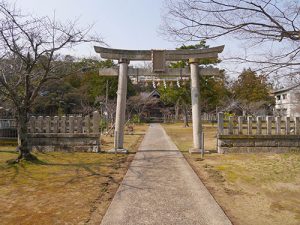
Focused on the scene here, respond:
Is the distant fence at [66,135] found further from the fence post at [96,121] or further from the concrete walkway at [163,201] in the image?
the concrete walkway at [163,201]

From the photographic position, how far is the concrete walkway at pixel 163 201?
450 cm

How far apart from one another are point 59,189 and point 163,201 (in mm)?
2486

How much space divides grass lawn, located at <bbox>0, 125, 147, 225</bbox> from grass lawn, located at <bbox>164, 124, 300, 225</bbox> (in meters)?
2.39

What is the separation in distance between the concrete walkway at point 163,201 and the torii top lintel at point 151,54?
5907 millimetres

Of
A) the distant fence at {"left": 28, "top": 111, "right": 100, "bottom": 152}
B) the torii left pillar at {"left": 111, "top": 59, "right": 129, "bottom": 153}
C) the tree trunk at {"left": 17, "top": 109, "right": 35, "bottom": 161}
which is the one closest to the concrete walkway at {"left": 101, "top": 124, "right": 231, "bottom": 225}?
the tree trunk at {"left": 17, "top": 109, "right": 35, "bottom": 161}

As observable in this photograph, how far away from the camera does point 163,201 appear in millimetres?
5395

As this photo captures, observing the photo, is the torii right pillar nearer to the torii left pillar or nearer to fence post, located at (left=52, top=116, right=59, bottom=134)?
the torii left pillar

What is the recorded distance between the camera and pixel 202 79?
3067cm

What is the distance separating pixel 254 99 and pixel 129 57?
3192 cm

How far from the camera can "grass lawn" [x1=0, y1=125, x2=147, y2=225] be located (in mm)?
4688

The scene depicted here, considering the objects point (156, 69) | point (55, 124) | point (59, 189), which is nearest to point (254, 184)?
point (59, 189)

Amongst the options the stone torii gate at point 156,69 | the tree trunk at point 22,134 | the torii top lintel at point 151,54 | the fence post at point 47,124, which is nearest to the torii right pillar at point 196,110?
the stone torii gate at point 156,69

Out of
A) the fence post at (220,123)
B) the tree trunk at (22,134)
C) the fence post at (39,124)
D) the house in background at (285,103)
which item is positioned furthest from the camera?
the house in background at (285,103)

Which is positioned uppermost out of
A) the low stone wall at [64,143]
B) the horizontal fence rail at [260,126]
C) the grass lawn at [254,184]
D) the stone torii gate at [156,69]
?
the stone torii gate at [156,69]
